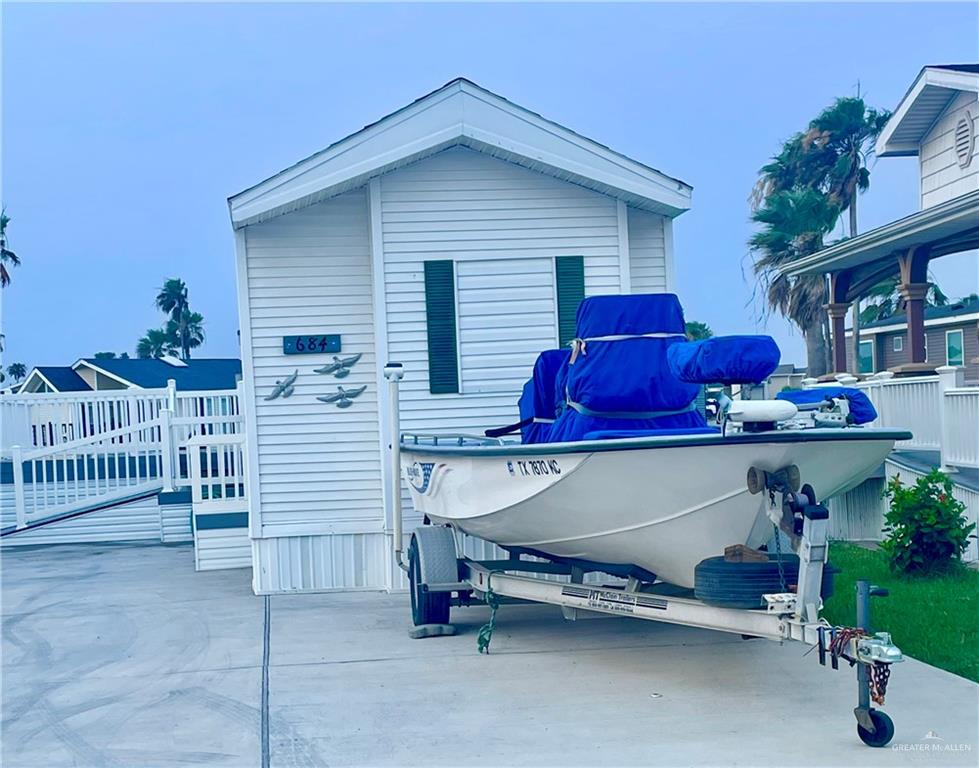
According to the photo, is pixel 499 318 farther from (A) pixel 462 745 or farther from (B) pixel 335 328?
(A) pixel 462 745

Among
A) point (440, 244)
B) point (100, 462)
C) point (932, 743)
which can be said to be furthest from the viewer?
point (100, 462)

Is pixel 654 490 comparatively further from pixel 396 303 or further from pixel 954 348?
pixel 954 348

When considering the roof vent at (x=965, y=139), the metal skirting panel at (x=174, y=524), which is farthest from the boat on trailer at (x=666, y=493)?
the roof vent at (x=965, y=139)

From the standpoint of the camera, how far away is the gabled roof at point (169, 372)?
117 ft

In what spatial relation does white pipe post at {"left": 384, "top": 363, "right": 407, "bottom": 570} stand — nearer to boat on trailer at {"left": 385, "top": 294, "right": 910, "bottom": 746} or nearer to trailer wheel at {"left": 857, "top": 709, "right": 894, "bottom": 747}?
boat on trailer at {"left": 385, "top": 294, "right": 910, "bottom": 746}

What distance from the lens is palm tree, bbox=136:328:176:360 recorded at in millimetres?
80875

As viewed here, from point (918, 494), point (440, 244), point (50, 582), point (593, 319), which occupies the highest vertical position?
point (440, 244)

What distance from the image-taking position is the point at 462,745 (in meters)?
5.90

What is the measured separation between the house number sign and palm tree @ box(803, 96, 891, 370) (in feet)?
76.7

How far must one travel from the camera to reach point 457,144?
35.8 feet

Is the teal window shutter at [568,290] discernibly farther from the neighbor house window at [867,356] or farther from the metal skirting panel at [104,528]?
the neighbor house window at [867,356]

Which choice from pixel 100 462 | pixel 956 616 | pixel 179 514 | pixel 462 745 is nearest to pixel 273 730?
pixel 462 745

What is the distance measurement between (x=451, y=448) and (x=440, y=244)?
3261 millimetres

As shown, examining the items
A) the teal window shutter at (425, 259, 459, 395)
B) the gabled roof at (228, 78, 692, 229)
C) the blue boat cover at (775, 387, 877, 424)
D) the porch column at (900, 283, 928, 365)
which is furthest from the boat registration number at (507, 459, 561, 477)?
the porch column at (900, 283, 928, 365)
